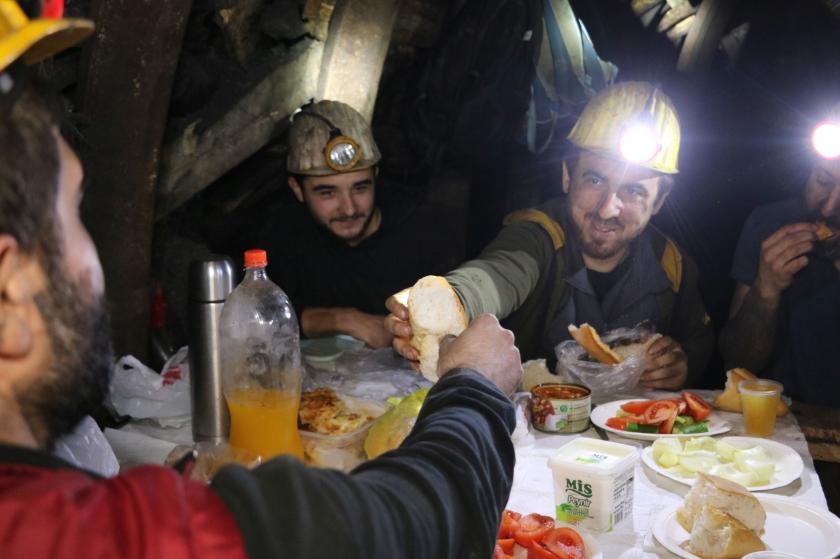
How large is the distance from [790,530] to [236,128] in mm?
3297

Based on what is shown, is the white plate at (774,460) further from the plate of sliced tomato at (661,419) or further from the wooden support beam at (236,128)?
the wooden support beam at (236,128)

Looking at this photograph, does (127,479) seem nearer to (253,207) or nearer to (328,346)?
(328,346)

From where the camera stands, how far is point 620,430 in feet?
8.25

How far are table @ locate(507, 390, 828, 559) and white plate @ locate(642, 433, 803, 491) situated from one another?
0.03m

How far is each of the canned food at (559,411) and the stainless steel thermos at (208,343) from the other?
1.04 meters

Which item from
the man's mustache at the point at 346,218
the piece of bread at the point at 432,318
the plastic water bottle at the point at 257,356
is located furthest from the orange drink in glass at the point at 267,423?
the man's mustache at the point at 346,218

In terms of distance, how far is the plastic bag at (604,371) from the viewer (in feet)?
9.70

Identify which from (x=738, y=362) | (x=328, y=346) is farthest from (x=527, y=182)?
(x=328, y=346)

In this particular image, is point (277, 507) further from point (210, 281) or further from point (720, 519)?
point (210, 281)

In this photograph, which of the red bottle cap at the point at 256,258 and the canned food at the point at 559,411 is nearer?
the red bottle cap at the point at 256,258

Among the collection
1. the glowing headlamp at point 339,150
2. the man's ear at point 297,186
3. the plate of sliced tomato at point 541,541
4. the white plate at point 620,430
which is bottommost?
the white plate at point 620,430

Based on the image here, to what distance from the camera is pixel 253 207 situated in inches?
209

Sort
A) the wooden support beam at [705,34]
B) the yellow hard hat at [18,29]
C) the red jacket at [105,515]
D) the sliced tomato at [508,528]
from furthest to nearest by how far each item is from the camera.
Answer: the wooden support beam at [705,34] → the sliced tomato at [508,528] → the yellow hard hat at [18,29] → the red jacket at [105,515]

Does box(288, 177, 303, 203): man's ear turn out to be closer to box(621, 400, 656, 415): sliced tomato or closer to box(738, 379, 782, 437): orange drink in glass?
box(621, 400, 656, 415): sliced tomato
